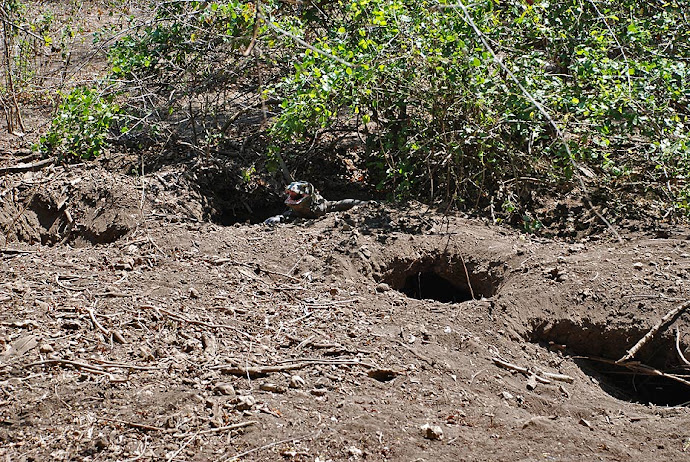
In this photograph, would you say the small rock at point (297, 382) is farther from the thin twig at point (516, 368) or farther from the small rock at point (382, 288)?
the small rock at point (382, 288)

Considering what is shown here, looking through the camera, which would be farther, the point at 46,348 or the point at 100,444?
the point at 46,348

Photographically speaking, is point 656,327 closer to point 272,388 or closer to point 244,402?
point 272,388

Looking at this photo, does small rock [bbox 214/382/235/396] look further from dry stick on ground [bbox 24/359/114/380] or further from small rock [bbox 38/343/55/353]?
small rock [bbox 38/343/55/353]

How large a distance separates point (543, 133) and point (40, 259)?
11.8 ft

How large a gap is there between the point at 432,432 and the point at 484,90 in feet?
9.02

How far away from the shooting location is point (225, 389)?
11.0 ft

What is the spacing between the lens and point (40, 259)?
4664 mm

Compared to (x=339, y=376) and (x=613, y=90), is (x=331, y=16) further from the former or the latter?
(x=339, y=376)

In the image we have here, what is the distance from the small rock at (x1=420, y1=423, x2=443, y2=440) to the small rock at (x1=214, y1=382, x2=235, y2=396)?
0.85 meters

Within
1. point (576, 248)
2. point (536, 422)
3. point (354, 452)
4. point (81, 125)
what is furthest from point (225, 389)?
point (81, 125)

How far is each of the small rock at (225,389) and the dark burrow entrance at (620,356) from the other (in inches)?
72.6

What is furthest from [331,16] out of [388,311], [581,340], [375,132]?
[581,340]

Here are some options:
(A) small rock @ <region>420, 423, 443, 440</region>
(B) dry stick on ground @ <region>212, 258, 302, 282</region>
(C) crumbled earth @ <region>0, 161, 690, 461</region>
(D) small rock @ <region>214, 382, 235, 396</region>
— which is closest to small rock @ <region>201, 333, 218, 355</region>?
(C) crumbled earth @ <region>0, 161, 690, 461</region>

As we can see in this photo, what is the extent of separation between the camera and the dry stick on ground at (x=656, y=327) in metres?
4.06
